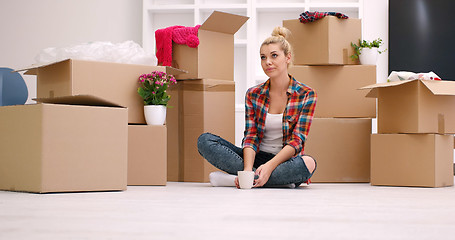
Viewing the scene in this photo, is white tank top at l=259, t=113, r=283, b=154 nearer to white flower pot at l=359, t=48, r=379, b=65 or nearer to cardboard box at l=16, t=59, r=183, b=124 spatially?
cardboard box at l=16, t=59, r=183, b=124

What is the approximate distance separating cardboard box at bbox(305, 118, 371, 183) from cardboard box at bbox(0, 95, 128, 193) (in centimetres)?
108

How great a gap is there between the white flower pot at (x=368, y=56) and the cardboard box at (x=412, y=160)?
48 cm

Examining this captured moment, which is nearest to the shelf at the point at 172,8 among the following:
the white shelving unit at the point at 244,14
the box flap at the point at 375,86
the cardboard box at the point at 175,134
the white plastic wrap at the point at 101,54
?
the white shelving unit at the point at 244,14

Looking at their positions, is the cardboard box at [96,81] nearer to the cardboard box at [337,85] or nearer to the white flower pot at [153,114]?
the white flower pot at [153,114]

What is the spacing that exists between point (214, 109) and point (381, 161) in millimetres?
819

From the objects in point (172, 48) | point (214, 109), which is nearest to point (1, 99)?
point (172, 48)

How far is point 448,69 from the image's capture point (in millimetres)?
3863

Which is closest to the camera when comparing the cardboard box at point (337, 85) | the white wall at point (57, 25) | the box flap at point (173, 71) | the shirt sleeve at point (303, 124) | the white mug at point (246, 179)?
the white mug at point (246, 179)

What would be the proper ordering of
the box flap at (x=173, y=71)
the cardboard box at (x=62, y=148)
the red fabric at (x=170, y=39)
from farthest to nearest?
the red fabric at (x=170, y=39), the box flap at (x=173, y=71), the cardboard box at (x=62, y=148)

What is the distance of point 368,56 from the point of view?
3000mm

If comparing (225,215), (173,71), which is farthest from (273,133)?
(225,215)

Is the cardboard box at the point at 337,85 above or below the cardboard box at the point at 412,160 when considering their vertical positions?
above

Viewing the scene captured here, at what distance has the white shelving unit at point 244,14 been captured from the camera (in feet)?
12.9

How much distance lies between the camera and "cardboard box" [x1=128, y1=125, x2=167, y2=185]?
2.52 meters
